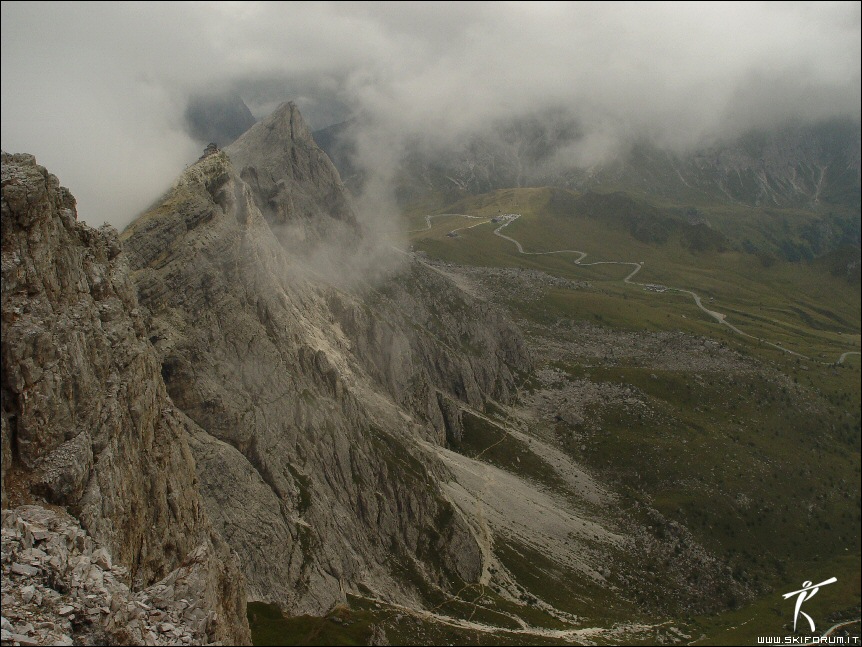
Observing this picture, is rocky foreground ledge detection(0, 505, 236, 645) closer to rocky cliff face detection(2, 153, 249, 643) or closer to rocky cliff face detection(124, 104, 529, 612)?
rocky cliff face detection(2, 153, 249, 643)

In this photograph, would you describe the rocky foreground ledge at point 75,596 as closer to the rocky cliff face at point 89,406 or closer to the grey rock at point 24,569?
the grey rock at point 24,569

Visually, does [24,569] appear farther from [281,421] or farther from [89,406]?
[281,421]

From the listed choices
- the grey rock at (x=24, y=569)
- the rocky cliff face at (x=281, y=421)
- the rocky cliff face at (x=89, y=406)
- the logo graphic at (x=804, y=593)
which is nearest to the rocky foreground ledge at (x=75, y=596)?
the grey rock at (x=24, y=569)

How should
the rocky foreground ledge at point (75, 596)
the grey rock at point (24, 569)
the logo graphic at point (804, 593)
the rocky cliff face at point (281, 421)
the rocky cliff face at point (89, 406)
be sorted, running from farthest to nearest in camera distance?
the logo graphic at point (804, 593)
the rocky cliff face at point (281, 421)
the rocky cliff face at point (89, 406)
the grey rock at point (24, 569)
the rocky foreground ledge at point (75, 596)

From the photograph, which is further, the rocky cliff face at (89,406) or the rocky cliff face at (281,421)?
the rocky cliff face at (281,421)

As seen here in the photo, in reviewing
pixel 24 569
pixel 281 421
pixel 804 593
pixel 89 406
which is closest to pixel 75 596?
pixel 24 569

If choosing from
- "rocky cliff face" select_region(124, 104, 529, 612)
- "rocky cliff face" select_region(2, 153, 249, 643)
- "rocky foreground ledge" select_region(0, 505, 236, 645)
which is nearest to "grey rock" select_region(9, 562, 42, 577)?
"rocky foreground ledge" select_region(0, 505, 236, 645)
